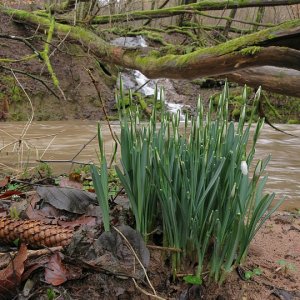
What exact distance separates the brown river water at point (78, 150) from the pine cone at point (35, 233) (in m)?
1.68

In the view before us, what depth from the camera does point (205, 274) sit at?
1.79m

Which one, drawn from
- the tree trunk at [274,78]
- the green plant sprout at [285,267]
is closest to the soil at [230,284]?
the green plant sprout at [285,267]

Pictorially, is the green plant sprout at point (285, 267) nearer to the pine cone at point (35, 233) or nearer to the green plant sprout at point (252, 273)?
the green plant sprout at point (252, 273)

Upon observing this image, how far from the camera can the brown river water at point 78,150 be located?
14.3ft

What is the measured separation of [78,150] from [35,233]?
15.4ft

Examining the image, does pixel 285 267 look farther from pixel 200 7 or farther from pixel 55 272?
pixel 200 7

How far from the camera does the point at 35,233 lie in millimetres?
1866

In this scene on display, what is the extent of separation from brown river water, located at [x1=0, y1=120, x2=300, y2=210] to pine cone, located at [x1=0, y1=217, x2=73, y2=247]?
5.53ft

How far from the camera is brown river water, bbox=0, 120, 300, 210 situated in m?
4.37

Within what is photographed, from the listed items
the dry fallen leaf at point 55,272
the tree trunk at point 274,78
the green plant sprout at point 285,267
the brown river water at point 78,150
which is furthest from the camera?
the tree trunk at point 274,78

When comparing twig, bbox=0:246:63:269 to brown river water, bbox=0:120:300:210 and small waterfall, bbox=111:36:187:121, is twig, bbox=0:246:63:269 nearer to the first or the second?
brown river water, bbox=0:120:300:210

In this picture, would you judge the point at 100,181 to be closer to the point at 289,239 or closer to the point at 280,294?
the point at 280,294

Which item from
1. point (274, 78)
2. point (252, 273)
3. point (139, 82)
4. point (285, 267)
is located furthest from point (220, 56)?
point (139, 82)

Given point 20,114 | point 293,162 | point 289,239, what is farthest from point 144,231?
point 20,114
